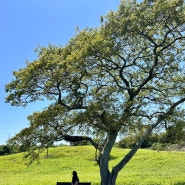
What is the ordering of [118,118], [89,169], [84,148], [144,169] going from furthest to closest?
[84,148] < [89,169] < [144,169] < [118,118]

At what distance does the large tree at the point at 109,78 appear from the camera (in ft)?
69.5

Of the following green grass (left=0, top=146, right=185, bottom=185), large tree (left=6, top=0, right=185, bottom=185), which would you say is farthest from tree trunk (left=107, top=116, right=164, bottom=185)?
green grass (left=0, top=146, right=185, bottom=185)

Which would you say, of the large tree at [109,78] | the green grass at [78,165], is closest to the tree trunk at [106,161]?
the large tree at [109,78]

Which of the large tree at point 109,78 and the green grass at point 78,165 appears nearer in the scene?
the large tree at point 109,78

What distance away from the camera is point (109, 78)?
2397 cm

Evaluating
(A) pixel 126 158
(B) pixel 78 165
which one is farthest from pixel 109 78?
(B) pixel 78 165

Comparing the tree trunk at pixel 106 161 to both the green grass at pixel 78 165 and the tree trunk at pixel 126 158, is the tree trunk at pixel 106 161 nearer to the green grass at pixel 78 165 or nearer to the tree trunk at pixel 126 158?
the tree trunk at pixel 126 158

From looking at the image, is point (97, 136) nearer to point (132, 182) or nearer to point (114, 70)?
point (114, 70)

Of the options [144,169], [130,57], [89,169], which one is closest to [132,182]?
[130,57]

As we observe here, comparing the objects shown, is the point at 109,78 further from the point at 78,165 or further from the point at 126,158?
Result: the point at 78,165

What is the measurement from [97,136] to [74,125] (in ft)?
5.37

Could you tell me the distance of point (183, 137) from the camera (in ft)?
76.8

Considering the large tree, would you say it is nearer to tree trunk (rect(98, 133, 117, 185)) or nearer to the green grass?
tree trunk (rect(98, 133, 117, 185))

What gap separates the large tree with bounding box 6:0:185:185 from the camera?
21.2 metres
